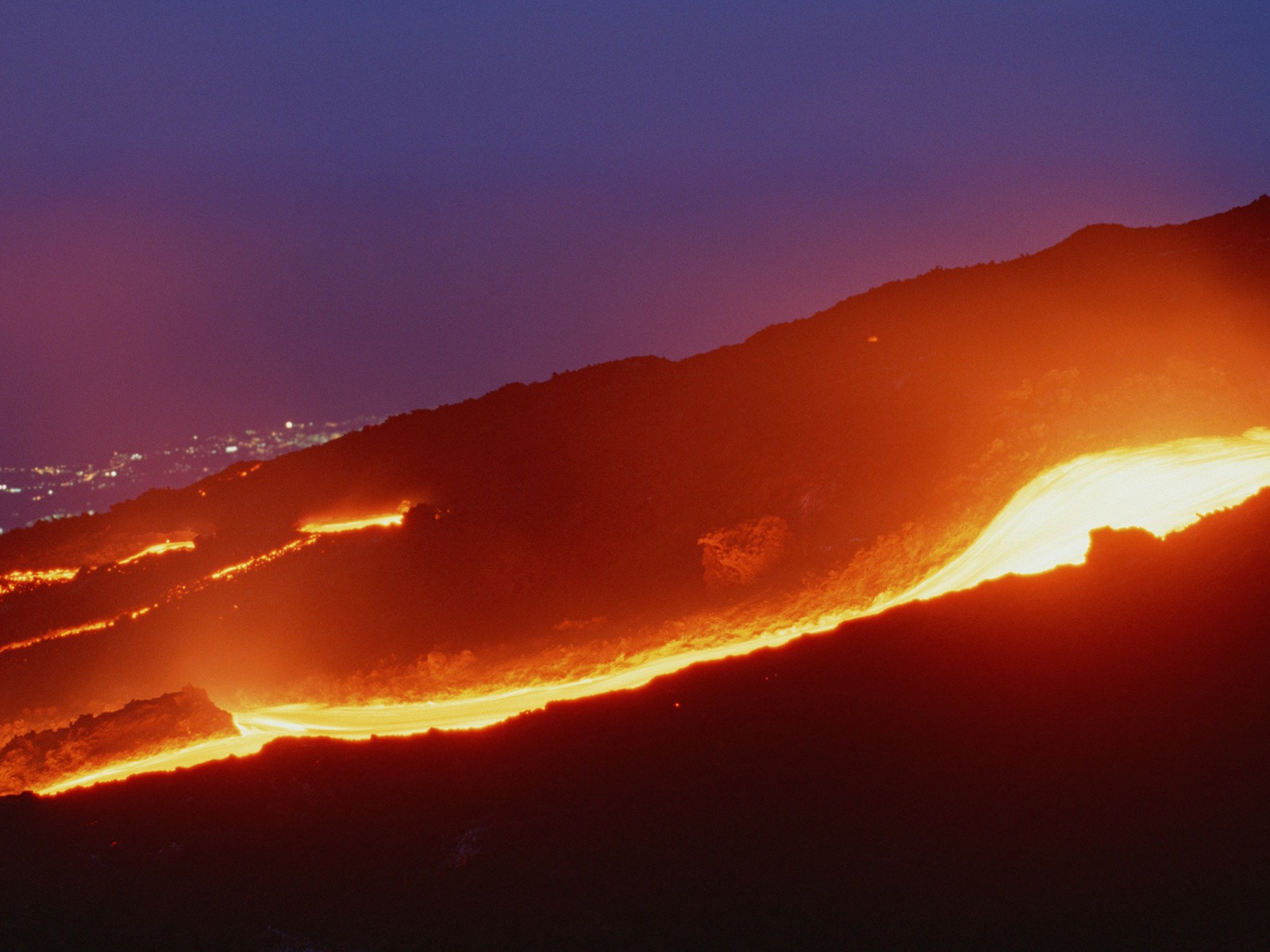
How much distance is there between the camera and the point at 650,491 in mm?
18000

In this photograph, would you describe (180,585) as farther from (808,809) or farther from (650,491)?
(808,809)

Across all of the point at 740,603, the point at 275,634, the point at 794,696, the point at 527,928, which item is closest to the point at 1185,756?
the point at 794,696

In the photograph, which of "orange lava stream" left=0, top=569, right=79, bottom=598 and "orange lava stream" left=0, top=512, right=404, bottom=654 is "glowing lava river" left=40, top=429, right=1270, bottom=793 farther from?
"orange lava stream" left=0, top=569, right=79, bottom=598

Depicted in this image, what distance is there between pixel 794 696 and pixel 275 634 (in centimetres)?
1289

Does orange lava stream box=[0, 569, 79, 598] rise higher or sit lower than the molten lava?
higher

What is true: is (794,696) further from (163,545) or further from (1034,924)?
(163,545)

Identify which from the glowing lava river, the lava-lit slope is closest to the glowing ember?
the glowing lava river

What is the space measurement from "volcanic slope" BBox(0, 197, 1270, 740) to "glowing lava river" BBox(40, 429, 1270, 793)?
482mm

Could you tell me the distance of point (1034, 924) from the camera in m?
5.96

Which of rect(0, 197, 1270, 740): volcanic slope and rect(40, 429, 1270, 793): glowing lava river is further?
rect(0, 197, 1270, 740): volcanic slope

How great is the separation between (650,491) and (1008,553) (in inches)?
312

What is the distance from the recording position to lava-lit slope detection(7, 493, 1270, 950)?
6383 millimetres

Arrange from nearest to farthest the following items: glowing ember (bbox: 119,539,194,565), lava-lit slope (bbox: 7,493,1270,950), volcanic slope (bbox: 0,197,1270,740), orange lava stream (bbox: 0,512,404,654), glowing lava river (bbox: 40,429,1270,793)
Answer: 1. lava-lit slope (bbox: 7,493,1270,950)
2. glowing lava river (bbox: 40,429,1270,793)
3. volcanic slope (bbox: 0,197,1270,740)
4. orange lava stream (bbox: 0,512,404,654)
5. glowing ember (bbox: 119,539,194,565)

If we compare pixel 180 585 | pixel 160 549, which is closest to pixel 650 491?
pixel 180 585
